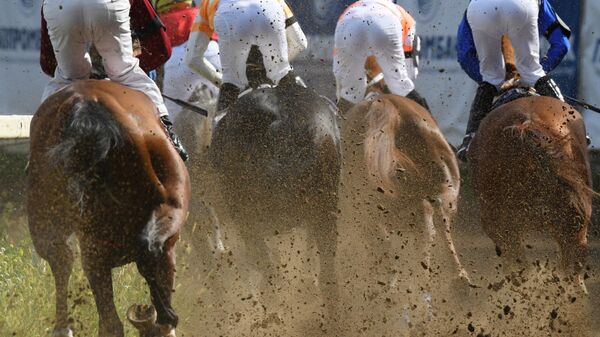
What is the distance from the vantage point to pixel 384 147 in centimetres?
775

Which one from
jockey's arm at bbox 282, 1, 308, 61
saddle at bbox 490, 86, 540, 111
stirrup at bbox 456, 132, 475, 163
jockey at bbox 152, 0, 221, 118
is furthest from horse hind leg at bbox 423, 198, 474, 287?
jockey at bbox 152, 0, 221, 118

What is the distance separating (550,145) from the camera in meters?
6.80

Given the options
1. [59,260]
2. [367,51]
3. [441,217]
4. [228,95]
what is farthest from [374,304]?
[59,260]

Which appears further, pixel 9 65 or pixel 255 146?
pixel 9 65

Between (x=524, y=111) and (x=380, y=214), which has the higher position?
(x=524, y=111)

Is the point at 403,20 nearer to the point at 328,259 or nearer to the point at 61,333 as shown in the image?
the point at 328,259

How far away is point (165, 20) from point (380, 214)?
10.2 feet

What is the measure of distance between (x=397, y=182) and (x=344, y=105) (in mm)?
1390

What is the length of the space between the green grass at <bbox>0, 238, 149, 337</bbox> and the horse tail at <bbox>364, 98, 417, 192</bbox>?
1.62 metres

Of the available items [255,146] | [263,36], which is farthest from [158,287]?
[263,36]

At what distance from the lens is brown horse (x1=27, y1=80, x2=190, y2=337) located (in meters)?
5.68

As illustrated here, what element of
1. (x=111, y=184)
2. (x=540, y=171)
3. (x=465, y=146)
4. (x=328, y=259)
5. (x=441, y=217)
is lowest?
(x=441, y=217)

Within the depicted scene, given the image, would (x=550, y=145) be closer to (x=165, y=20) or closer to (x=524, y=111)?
(x=524, y=111)

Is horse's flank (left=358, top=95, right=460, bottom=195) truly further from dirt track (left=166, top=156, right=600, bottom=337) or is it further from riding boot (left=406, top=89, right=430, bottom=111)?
riding boot (left=406, top=89, right=430, bottom=111)
